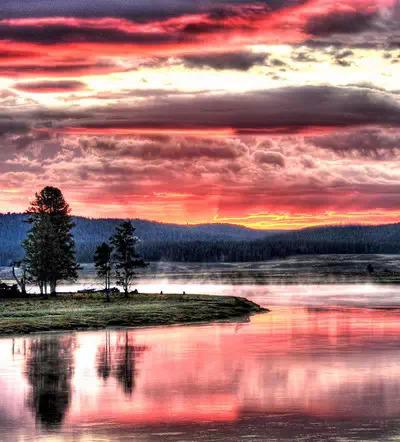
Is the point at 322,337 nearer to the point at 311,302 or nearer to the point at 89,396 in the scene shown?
the point at 89,396

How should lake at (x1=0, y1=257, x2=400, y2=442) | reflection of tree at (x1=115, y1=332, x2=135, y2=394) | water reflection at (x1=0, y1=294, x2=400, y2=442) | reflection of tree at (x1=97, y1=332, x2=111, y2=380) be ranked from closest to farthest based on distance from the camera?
1. lake at (x1=0, y1=257, x2=400, y2=442)
2. water reflection at (x1=0, y1=294, x2=400, y2=442)
3. reflection of tree at (x1=115, y1=332, x2=135, y2=394)
4. reflection of tree at (x1=97, y1=332, x2=111, y2=380)

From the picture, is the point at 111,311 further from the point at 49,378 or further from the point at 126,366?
the point at 49,378

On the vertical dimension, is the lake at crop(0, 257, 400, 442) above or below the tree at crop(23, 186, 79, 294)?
below

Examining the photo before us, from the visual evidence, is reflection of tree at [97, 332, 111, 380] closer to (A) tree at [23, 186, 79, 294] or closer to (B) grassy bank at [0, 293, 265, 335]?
(B) grassy bank at [0, 293, 265, 335]

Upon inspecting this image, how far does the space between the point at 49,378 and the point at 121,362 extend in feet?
21.7

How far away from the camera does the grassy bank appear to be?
74625 mm

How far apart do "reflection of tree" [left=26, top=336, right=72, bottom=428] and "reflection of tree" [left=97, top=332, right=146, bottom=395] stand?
1.67 meters

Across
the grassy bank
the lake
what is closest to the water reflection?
the lake

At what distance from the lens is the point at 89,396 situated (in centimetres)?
3678

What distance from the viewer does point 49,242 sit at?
115 metres

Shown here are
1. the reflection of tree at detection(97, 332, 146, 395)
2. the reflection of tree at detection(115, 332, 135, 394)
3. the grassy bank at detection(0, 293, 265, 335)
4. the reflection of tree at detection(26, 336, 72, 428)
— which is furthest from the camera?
the grassy bank at detection(0, 293, 265, 335)

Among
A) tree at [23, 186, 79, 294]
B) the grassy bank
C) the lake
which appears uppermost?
tree at [23, 186, 79, 294]

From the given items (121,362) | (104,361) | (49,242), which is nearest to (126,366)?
(121,362)

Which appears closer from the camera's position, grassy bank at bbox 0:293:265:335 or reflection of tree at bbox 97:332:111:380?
reflection of tree at bbox 97:332:111:380
